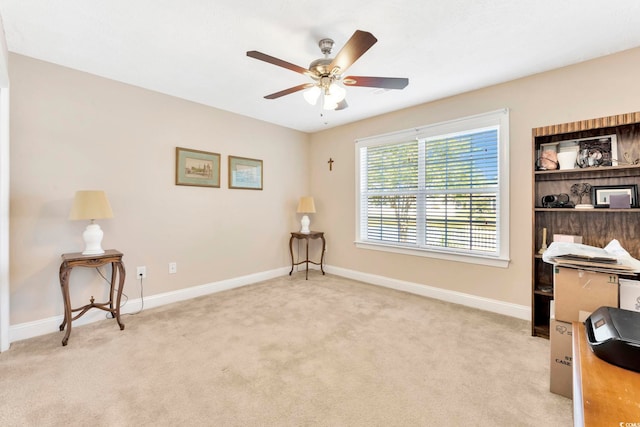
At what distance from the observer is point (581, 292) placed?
1.79 metres

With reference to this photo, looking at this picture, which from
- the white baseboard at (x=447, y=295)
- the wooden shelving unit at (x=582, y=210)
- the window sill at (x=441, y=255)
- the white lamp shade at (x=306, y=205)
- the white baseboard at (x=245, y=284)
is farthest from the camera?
the white lamp shade at (x=306, y=205)

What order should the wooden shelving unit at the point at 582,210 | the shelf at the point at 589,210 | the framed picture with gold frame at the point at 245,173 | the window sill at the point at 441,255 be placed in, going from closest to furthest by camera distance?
1. the shelf at the point at 589,210
2. the wooden shelving unit at the point at 582,210
3. the window sill at the point at 441,255
4. the framed picture with gold frame at the point at 245,173

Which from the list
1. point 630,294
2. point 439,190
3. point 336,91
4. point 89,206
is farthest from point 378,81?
point 89,206

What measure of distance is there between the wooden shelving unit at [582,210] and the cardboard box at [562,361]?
2.66 ft

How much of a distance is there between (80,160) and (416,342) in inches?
138

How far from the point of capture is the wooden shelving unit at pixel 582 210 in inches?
87.7

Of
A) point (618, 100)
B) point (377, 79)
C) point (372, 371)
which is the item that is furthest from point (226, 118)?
point (618, 100)

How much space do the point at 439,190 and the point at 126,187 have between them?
3.55m

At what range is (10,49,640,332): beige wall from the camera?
243cm

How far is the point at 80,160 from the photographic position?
106 inches

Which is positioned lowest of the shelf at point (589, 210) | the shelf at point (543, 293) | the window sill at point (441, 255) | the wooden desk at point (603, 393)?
the shelf at point (543, 293)

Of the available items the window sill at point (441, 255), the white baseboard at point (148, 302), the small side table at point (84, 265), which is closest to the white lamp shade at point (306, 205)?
the window sill at point (441, 255)

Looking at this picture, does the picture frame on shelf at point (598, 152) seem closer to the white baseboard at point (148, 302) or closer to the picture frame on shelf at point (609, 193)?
the picture frame on shelf at point (609, 193)

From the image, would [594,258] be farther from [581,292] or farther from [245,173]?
[245,173]
